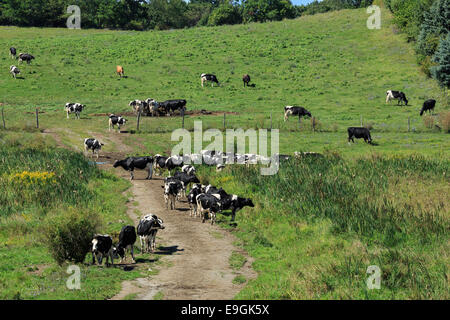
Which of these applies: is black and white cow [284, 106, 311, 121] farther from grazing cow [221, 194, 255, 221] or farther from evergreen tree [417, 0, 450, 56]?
grazing cow [221, 194, 255, 221]

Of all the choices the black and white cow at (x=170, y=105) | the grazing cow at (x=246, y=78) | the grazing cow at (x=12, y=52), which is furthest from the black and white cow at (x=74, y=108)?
the grazing cow at (x=12, y=52)

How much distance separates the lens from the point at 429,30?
68125mm

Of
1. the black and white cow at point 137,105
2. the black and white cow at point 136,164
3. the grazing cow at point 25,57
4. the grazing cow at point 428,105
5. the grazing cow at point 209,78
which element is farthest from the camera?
the grazing cow at point 25,57

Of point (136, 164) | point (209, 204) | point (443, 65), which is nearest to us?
point (209, 204)

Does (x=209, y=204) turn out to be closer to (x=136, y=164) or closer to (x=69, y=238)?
(x=69, y=238)

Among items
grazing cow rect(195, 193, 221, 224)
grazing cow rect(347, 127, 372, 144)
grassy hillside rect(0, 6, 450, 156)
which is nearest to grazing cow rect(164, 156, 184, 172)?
grassy hillside rect(0, 6, 450, 156)

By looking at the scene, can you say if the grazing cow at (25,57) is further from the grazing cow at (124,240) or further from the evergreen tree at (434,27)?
the grazing cow at (124,240)

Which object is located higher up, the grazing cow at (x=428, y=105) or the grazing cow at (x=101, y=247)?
the grazing cow at (x=428, y=105)

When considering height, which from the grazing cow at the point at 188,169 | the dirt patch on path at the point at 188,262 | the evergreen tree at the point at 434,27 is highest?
the evergreen tree at the point at 434,27

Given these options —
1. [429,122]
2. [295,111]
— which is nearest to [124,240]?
[295,111]

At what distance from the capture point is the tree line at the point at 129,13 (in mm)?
110375

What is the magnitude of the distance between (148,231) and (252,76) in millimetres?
53934

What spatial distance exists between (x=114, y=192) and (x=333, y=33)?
68624mm

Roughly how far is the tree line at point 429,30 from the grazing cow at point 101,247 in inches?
1893
